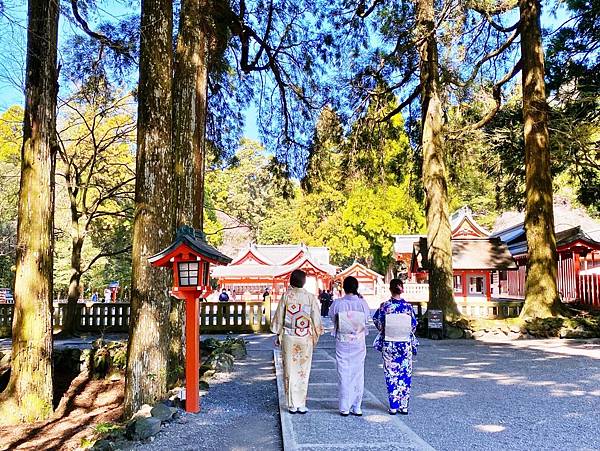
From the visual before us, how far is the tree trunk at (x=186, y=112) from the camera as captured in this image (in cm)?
724

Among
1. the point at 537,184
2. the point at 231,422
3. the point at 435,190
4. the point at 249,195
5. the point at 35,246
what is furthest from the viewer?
the point at 249,195

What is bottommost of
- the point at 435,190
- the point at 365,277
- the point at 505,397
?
the point at 505,397

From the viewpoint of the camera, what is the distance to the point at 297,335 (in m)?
5.29

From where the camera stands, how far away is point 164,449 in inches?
174

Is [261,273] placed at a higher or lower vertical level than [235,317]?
higher

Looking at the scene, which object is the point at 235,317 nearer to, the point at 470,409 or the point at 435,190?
the point at 435,190

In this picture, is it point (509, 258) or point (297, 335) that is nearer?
point (297, 335)

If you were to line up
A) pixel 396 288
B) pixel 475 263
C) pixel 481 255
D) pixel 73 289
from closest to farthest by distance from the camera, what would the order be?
pixel 396 288 → pixel 73 289 → pixel 475 263 → pixel 481 255

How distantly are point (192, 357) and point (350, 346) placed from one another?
1735mm

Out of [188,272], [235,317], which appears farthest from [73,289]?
[188,272]

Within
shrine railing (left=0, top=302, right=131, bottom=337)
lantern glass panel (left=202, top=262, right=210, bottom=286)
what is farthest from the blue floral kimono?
shrine railing (left=0, top=302, right=131, bottom=337)

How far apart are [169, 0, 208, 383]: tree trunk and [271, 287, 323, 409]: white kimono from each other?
237 centimetres

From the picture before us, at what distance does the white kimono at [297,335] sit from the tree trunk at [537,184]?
9.69 m

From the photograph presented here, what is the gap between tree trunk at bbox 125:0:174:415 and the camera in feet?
19.7
